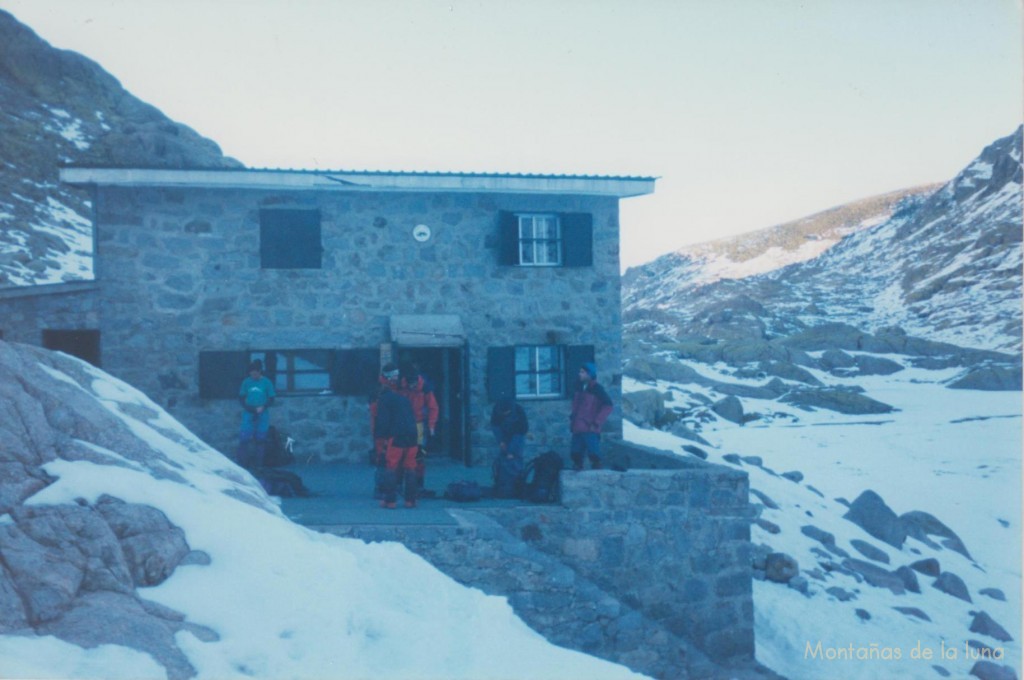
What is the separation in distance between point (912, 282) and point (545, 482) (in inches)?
2058

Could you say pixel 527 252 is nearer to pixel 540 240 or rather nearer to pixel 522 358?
pixel 540 240

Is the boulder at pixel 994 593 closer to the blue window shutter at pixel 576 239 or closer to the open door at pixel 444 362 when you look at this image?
the blue window shutter at pixel 576 239

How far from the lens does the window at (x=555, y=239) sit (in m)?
14.6

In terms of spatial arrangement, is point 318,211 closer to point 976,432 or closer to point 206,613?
point 206,613

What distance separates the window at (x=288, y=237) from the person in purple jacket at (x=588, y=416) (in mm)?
4937

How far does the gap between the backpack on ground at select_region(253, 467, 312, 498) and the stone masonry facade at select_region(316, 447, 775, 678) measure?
2452 millimetres

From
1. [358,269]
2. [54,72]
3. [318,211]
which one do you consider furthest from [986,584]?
[54,72]

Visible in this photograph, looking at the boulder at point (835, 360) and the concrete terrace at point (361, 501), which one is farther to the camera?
the boulder at point (835, 360)

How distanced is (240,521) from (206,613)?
109cm

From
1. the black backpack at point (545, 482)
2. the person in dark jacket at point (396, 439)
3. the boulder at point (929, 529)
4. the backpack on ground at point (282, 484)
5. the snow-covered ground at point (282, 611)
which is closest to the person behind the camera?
the snow-covered ground at point (282, 611)

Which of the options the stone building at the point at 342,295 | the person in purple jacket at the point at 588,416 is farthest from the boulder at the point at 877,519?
the person in purple jacket at the point at 588,416

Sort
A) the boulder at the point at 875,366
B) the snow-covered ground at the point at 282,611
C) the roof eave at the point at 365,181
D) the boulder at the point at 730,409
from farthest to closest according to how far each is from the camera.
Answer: the boulder at the point at 875,366 → the boulder at the point at 730,409 → the roof eave at the point at 365,181 → the snow-covered ground at the point at 282,611

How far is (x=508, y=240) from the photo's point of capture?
47.2 feet

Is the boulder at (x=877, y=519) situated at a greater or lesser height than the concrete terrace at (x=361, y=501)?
lesser
